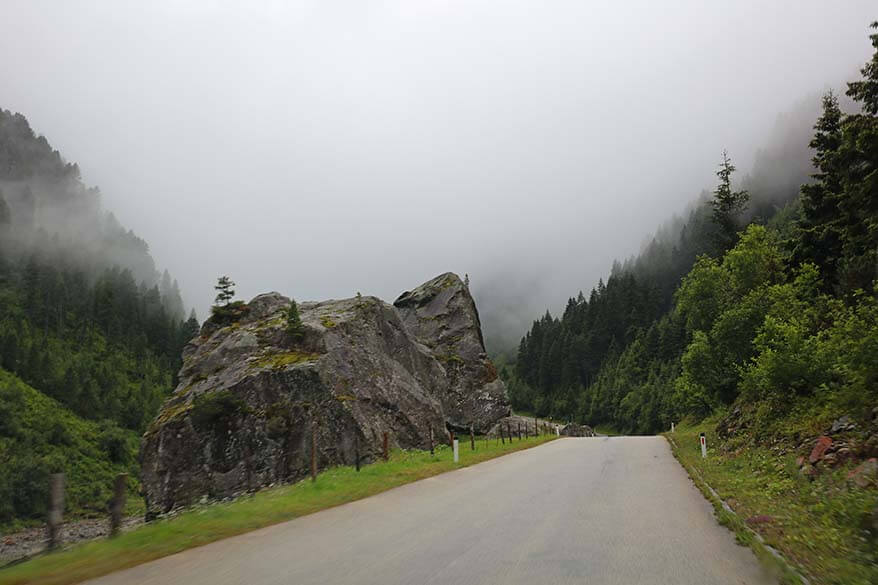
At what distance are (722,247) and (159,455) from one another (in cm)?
4099

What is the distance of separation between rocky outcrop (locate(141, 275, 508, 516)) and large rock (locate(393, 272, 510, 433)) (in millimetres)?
8708

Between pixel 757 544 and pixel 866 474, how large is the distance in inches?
155

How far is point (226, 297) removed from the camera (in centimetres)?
3938

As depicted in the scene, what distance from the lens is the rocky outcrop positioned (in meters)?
24.5

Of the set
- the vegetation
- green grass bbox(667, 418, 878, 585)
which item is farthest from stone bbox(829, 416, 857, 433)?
the vegetation

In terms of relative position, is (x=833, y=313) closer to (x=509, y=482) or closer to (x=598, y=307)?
(x=509, y=482)

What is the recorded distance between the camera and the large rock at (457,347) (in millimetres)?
43094

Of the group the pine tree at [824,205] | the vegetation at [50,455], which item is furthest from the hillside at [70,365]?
the pine tree at [824,205]

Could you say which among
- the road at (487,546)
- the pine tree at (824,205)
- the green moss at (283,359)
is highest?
the pine tree at (824,205)

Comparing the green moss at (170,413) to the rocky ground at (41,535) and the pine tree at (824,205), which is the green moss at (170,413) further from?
the pine tree at (824,205)

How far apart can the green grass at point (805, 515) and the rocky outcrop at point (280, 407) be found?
47.5 feet

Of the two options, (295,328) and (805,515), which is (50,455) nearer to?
(295,328)

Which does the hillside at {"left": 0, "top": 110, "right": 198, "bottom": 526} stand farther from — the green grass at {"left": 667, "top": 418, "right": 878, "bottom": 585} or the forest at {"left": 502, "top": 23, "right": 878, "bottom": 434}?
the green grass at {"left": 667, "top": 418, "right": 878, "bottom": 585}

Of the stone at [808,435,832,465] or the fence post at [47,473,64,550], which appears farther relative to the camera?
the stone at [808,435,832,465]
